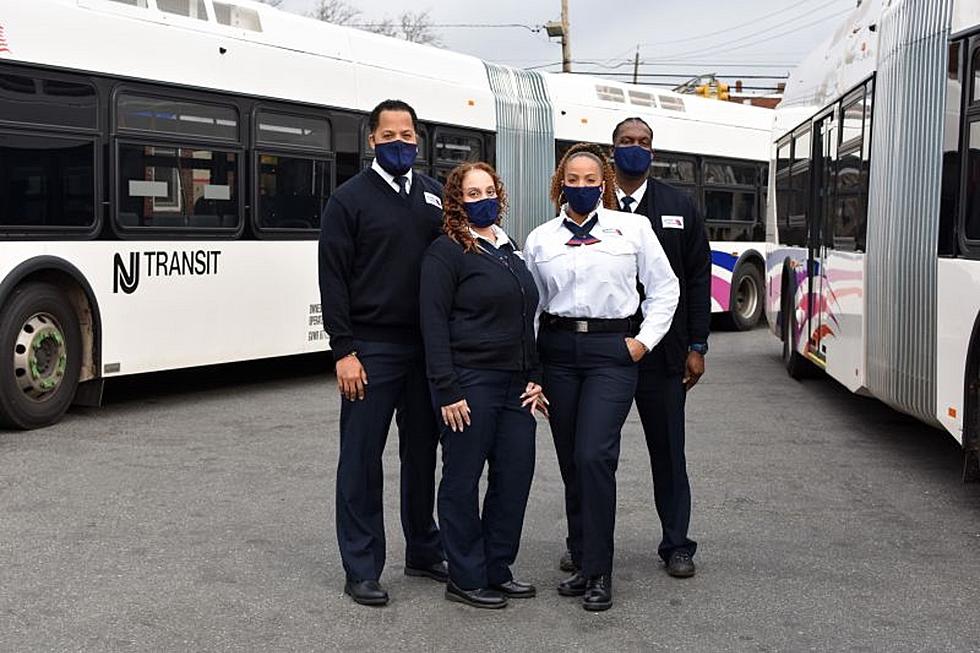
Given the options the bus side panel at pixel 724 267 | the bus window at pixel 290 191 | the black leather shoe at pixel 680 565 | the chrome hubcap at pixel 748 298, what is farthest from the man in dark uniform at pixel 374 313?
the chrome hubcap at pixel 748 298

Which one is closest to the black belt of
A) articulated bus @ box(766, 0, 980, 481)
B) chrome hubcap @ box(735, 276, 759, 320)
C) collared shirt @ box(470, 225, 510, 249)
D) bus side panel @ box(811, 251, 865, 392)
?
collared shirt @ box(470, 225, 510, 249)

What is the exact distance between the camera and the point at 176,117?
10.7 m

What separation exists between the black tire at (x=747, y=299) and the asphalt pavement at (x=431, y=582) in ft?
29.3

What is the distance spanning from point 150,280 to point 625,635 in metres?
6.42

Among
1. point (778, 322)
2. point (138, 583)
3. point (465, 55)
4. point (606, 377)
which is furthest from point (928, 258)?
point (465, 55)

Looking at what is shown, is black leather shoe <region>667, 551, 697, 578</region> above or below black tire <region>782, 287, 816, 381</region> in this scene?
below

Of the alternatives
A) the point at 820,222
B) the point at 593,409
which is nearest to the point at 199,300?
the point at 820,222

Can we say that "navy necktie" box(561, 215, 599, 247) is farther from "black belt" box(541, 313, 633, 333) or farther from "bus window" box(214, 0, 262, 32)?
"bus window" box(214, 0, 262, 32)

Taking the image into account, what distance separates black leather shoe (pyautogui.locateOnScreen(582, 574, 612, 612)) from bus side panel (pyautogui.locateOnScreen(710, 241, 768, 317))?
44.3 ft

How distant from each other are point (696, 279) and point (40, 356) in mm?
5584

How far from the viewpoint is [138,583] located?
224 inches

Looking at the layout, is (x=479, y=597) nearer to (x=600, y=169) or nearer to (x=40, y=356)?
(x=600, y=169)

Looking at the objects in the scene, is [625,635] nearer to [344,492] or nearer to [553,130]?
[344,492]

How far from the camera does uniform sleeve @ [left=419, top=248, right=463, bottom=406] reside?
206 inches
